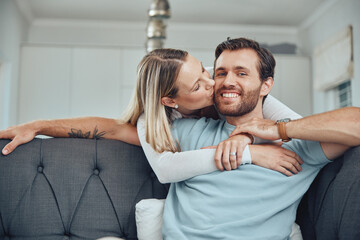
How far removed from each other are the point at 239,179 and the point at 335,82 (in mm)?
4081

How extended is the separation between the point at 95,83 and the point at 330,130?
480 cm

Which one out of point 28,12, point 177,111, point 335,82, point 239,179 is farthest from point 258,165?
point 28,12

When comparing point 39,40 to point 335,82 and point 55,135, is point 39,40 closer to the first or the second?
point 335,82

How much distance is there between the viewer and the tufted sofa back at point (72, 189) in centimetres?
147

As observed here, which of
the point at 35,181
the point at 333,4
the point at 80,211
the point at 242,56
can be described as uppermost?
the point at 333,4

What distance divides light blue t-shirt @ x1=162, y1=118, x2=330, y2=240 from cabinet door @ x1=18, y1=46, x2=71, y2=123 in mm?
4555

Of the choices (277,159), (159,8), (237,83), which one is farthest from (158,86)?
(159,8)

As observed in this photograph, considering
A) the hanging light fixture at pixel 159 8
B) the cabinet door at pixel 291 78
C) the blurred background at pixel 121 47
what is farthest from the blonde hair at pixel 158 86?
the cabinet door at pixel 291 78

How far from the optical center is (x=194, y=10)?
5.68 metres

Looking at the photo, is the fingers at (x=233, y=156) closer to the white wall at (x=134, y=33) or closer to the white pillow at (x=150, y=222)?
the white pillow at (x=150, y=222)

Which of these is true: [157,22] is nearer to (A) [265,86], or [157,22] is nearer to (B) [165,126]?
(A) [265,86]

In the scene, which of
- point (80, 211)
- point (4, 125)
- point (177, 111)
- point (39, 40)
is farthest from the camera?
point (39, 40)

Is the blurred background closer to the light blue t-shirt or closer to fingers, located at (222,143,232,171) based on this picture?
the light blue t-shirt

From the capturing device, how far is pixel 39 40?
6.20 meters
